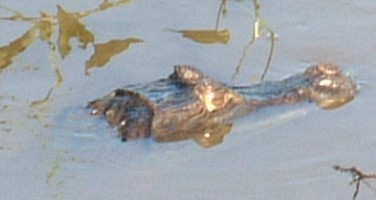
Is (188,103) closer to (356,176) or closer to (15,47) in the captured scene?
(356,176)

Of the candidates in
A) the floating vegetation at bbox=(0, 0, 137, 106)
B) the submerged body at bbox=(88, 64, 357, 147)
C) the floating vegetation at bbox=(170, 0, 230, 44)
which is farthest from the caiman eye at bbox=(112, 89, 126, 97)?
the floating vegetation at bbox=(170, 0, 230, 44)

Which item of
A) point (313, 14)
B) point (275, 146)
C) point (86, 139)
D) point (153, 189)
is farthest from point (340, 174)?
point (313, 14)

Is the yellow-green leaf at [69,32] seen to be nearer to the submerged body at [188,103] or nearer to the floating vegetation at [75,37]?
the floating vegetation at [75,37]

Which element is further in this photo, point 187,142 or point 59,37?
point 59,37

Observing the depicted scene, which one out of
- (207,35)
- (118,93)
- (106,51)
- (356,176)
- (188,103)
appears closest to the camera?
(356,176)

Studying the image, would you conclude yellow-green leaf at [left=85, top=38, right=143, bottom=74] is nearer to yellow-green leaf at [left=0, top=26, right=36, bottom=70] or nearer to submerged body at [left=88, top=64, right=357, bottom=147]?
yellow-green leaf at [left=0, top=26, right=36, bottom=70]

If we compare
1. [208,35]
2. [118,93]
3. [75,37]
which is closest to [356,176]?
[118,93]

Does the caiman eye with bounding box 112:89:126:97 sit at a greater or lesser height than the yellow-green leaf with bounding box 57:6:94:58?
greater

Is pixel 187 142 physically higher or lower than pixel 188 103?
lower
